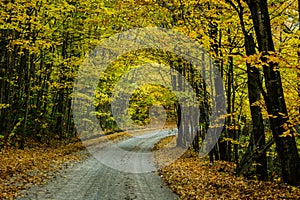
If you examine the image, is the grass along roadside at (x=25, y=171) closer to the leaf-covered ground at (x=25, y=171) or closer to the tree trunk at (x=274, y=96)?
the leaf-covered ground at (x=25, y=171)

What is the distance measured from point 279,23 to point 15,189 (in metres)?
10.9

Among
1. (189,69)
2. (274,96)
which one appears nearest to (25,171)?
(274,96)

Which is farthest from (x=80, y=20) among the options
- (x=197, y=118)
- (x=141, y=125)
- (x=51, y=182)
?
(x=141, y=125)

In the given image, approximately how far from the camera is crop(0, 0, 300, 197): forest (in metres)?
8.66

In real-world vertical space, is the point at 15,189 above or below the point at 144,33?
below

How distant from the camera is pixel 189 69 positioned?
19219mm

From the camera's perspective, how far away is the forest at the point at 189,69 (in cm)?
866

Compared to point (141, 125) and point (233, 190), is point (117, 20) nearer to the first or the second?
point (233, 190)

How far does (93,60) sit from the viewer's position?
86.0 feet

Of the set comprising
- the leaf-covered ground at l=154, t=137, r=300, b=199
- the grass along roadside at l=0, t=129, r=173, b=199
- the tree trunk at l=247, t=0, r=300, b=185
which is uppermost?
the tree trunk at l=247, t=0, r=300, b=185

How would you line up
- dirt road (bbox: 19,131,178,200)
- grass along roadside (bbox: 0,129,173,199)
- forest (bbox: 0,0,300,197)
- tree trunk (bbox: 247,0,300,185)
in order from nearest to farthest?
tree trunk (bbox: 247,0,300,185) → forest (bbox: 0,0,300,197) → dirt road (bbox: 19,131,178,200) → grass along roadside (bbox: 0,129,173,199)

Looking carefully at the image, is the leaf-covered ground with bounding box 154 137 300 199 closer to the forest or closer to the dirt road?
the dirt road

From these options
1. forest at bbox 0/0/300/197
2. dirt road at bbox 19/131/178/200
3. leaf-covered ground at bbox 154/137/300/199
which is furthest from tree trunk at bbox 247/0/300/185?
dirt road at bbox 19/131/178/200

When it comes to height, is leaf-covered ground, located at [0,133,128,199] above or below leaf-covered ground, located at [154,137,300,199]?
above
